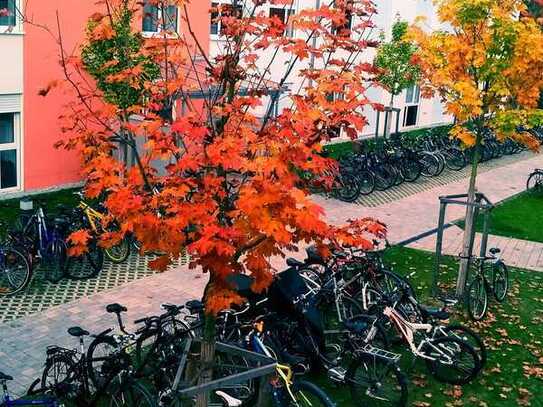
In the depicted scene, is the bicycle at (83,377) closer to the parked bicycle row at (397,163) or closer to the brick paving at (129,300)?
the brick paving at (129,300)

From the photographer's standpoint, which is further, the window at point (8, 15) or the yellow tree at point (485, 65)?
the window at point (8, 15)

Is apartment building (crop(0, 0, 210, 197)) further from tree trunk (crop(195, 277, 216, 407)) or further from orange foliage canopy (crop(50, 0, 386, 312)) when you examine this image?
tree trunk (crop(195, 277, 216, 407))

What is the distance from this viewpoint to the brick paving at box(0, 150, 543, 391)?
28.7 feet

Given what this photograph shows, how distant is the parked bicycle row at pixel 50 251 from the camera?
10.5m

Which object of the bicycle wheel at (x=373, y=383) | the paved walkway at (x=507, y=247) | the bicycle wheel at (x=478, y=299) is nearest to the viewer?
the bicycle wheel at (x=373, y=383)

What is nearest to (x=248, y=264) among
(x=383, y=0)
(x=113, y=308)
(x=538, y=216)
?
(x=113, y=308)

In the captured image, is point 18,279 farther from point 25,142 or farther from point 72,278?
point 25,142

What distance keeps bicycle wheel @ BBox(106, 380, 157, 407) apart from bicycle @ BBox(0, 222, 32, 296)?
434cm

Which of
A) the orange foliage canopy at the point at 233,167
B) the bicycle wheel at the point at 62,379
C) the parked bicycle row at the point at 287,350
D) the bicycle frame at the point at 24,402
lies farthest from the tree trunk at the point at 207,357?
the bicycle wheel at the point at 62,379

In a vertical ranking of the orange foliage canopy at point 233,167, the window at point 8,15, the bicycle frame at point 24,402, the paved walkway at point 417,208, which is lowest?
the paved walkway at point 417,208

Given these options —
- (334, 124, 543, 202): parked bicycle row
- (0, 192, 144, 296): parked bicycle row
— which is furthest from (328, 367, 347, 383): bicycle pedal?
(334, 124, 543, 202): parked bicycle row

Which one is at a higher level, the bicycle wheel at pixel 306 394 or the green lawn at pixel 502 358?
the bicycle wheel at pixel 306 394

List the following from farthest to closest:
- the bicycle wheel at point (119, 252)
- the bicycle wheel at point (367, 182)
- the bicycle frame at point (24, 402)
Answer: the bicycle wheel at point (367, 182) < the bicycle wheel at point (119, 252) < the bicycle frame at point (24, 402)

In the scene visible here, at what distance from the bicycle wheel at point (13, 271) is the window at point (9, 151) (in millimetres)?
5507
